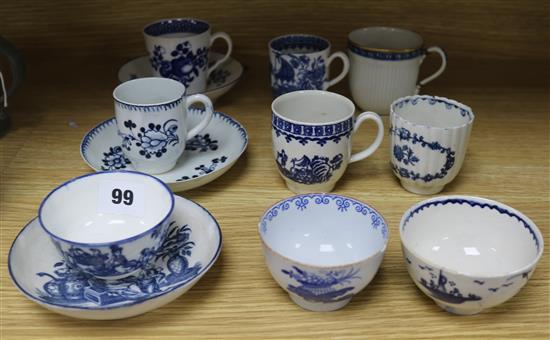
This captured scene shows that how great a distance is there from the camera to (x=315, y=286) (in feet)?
1.89

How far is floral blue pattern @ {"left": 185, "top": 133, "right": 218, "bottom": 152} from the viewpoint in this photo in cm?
86

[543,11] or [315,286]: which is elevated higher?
[543,11]

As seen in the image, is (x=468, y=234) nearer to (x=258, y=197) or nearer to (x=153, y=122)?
(x=258, y=197)

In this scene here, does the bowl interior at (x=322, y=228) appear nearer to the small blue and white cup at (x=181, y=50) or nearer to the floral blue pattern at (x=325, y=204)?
the floral blue pattern at (x=325, y=204)

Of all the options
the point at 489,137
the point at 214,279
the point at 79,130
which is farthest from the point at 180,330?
the point at 489,137

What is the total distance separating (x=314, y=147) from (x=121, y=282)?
0.26 m

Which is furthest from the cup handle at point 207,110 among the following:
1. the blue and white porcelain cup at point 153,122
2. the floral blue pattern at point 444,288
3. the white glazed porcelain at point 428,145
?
the floral blue pattern at point 444,288

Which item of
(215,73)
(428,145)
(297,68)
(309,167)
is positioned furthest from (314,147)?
(215,73)

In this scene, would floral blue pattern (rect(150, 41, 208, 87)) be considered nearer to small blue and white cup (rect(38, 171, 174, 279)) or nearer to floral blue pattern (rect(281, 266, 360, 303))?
small blue and white cup (rect(38, 171, 174, 279))

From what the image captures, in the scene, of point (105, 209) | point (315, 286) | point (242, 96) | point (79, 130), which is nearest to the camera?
point (315, 286)

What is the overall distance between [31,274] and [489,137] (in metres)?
0.62

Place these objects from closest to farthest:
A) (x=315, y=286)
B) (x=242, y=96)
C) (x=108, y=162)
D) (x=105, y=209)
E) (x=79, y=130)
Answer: (x=315, y=286)
(x=105, y=209)
(x=108, y=162)
(x=79, y=130)
(x=242, y=96)

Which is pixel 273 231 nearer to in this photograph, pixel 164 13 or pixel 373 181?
pixel 373 181

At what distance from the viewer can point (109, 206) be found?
0.69 metres
